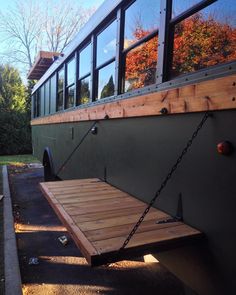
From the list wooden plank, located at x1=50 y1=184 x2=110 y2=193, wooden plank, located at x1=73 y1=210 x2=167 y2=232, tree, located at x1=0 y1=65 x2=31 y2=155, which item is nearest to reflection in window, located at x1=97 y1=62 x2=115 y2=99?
wooden plank, located at x1=50 y1=184 x2=110 y2=193

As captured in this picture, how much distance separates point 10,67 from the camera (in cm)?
2053

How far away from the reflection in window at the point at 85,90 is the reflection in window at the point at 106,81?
373 mm

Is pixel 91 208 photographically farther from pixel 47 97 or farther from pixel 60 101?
pixel 47 97

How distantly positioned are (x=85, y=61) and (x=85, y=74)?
0.17 meters

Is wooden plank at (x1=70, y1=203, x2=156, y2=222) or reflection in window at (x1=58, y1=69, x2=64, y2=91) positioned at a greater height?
reflection in window at (x1=58, y1=69, x2=64, y2=91)

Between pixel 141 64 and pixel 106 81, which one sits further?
pixel 106 81

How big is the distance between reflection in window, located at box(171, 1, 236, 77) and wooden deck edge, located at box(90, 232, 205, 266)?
3.05 ft

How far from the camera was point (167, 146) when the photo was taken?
6.47 feet

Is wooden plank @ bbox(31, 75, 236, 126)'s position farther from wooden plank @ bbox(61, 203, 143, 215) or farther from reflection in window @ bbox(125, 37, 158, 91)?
wooden plank @ bbox(61, 203, 143, 215)

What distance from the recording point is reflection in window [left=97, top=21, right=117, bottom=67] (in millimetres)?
3092

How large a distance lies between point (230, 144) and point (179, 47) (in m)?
0.83

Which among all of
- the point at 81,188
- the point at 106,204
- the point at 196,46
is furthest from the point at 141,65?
the point at 81,188

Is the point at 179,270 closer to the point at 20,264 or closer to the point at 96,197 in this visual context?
the point at 96,197

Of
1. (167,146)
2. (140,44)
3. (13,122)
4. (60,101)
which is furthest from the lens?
(13,122)
